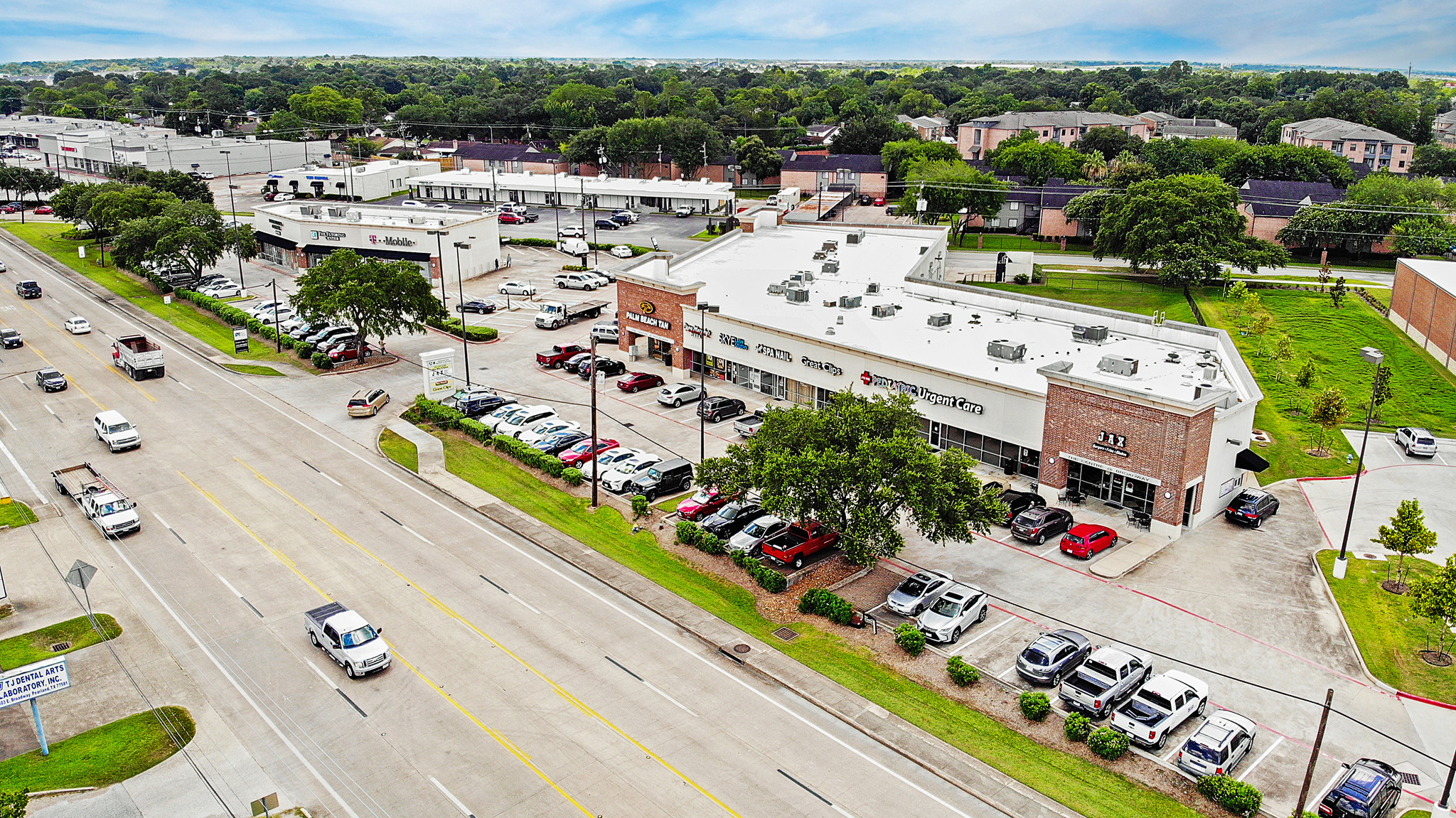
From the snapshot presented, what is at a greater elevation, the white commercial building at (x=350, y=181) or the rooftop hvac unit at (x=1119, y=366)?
the white commercial building at (x=350, y=181)

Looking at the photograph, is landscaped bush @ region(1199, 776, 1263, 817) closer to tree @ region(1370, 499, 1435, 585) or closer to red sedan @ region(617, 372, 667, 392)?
tree @ region(1370, 499, 1435, 585)

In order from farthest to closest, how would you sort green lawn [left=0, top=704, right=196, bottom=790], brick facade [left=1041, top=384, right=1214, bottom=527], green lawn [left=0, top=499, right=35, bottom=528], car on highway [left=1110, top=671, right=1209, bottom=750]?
green lawn [left=0, top=499, right=35, bottom=528] < brick facade [left=1041, top=384, right=1214, bottom=527] < car on highway [left=1110, top=671, right=1209, bottom=750] < green lawn [left=0, top=704, right=196, bottom=790]

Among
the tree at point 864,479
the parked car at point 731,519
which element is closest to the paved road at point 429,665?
the parked car at point 731,519

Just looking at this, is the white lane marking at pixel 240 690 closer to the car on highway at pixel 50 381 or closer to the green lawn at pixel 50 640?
the green lawn at pixel 50 640

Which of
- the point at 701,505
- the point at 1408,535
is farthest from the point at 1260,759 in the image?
Result: the point at 701,505

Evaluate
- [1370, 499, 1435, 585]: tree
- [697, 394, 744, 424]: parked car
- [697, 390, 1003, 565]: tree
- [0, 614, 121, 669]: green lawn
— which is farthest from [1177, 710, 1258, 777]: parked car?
[0, 614, 121, 669]: green lawn

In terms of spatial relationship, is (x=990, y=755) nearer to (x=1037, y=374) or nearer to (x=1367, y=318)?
(x=1037, y=374)
